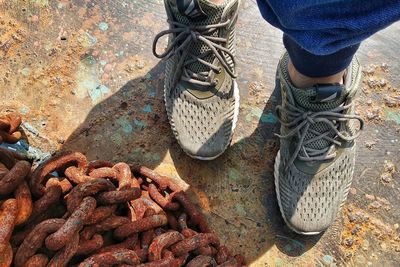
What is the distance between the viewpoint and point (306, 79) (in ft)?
4.90

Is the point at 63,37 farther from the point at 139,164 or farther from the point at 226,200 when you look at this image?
the point at 226,200

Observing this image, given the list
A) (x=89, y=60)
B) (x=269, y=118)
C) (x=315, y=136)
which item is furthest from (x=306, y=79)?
(x=89, y=60)

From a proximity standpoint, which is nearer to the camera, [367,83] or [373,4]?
[373,4]

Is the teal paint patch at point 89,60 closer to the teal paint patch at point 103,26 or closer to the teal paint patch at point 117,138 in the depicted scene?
the teal paint patch at point 103,26

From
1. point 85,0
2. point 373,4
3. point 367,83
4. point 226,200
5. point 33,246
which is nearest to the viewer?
point 373,4

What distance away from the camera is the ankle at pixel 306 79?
1468mm

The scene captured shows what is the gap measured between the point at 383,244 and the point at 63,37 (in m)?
1.40

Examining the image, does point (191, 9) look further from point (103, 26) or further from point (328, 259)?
point (328, 259)

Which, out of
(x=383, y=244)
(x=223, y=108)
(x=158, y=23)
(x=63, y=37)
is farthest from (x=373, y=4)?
(x=63, y=37)

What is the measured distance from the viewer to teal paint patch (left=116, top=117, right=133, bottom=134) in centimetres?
178

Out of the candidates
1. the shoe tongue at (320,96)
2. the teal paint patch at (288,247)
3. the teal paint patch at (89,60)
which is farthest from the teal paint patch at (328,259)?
the teal paint patch at (89,60)

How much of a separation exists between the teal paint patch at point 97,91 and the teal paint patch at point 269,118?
589mm

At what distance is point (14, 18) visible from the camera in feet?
6.43

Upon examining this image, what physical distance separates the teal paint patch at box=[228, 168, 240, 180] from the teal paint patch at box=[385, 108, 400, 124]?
61 cm
